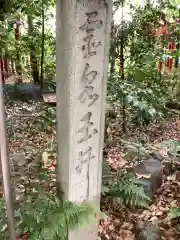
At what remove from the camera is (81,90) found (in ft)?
6.46

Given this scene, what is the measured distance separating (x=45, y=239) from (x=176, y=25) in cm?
498

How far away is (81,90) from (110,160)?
7.54 feet

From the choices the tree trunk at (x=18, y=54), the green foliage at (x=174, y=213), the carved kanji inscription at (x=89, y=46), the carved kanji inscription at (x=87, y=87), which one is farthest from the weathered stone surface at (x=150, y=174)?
the tree trunk at (x=18, y=54)

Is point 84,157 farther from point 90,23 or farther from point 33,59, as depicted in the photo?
point 33,59

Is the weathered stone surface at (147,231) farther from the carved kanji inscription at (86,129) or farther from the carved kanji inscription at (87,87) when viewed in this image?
the carved kanji inscription at (87,87)

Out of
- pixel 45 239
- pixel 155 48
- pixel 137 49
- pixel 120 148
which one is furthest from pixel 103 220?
pixel 155 48

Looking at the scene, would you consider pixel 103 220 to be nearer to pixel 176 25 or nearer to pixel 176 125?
pixel 176 125

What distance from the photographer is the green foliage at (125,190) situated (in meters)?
3.00

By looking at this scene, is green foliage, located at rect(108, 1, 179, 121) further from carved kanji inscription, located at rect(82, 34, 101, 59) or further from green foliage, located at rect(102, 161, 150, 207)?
carved kanji inscription, located at rect(82, 34, 101, 59)

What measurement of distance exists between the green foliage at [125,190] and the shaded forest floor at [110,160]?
0.13 meters

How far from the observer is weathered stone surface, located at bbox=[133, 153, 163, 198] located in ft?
10.7

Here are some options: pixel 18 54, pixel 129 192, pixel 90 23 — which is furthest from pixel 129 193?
pixel 18 54

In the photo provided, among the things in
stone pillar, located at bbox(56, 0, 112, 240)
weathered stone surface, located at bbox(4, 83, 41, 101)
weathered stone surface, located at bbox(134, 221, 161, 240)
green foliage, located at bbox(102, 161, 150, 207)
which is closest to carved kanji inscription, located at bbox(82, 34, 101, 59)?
stone pillar, located at bbox(56, 0, 112, 240)

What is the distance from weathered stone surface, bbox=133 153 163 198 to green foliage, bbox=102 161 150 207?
10 cm
